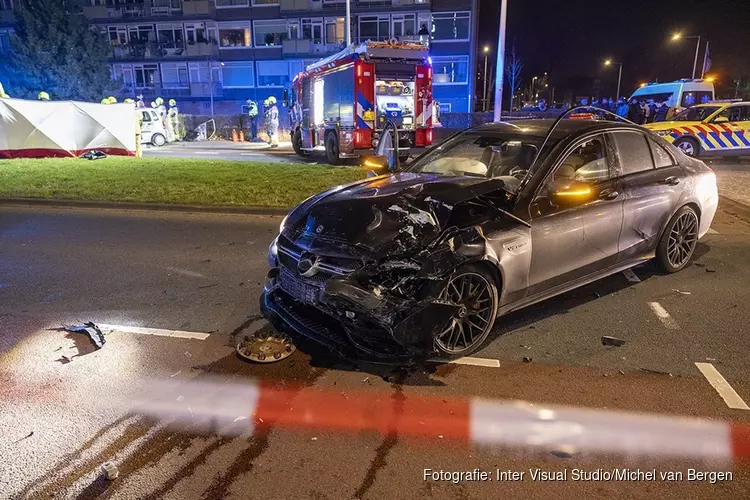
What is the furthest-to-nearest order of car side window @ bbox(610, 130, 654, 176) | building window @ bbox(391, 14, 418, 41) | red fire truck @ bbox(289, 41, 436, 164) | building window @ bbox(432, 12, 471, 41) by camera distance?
building window @ bbox(391, 14, 418, 41) → building window @ bbox(432, 12, 471, 41) → red fire truck @ bbox(289, 41, 436, 164) → car side window @ bbox(610, 130, 654, 176)

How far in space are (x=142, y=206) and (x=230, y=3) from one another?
1456 inches

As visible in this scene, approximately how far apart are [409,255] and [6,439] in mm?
2613

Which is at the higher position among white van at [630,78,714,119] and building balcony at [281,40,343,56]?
building balcony at [281,40,343,56]

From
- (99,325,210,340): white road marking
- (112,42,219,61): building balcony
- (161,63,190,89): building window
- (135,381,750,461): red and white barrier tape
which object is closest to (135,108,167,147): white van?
(112,42,219,61): building balcony

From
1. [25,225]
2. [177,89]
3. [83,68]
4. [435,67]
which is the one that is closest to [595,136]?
[25,225]

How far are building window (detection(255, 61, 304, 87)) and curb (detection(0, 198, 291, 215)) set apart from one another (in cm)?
3364

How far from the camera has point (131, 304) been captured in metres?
5.10

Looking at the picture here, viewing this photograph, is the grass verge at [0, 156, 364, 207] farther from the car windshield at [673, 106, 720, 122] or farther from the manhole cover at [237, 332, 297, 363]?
the car windshield at [673, 106, 720, 122]

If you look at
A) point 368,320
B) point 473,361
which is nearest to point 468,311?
point 473,361

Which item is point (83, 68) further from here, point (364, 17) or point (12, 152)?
point (12, 152)

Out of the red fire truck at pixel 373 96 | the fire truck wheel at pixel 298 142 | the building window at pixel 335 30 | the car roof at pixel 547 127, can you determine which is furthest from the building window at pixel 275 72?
the car roof at pixel 547 127

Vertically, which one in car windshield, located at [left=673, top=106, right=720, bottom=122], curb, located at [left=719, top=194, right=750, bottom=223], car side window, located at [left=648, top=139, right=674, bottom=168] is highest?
car windshield, located at [left=673, top=106, right=720, bottom=122]

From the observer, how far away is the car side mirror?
13.7 feet

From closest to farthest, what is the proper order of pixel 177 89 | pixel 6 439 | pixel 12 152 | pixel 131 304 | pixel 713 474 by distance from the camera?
pixel 713 474
pixel 6 439
pixel 131 304
pixel 12 152
pixel 177 89
